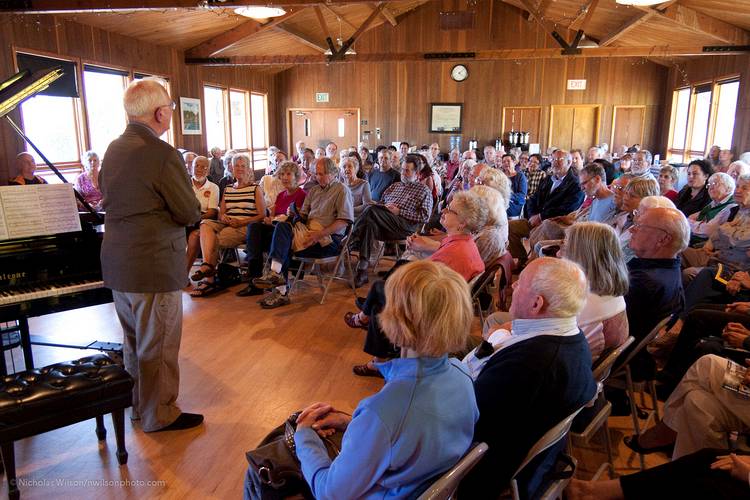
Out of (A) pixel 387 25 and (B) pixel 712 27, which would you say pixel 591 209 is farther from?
(A) pixel 387 25

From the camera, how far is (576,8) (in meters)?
10.4

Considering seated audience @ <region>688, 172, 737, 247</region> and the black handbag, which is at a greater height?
seated audience @ <region>688, 172, 737, 247</region>

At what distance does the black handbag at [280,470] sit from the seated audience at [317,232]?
3067mm

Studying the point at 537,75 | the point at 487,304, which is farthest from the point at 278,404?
the point at 537,75

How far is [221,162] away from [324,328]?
19.5 feet

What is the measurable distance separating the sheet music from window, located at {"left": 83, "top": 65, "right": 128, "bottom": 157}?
539cm

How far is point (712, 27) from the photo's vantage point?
332 inches

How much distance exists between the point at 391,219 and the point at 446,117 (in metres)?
8.83

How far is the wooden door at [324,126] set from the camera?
13.9 meters

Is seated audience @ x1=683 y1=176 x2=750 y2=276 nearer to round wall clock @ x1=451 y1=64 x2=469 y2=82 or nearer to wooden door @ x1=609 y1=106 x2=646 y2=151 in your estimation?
wooden door @ x1=609 y1=106 x2=646 y2=151

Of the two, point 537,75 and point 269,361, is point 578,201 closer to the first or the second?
point 269,361

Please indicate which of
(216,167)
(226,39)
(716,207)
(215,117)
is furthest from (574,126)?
(716,207)

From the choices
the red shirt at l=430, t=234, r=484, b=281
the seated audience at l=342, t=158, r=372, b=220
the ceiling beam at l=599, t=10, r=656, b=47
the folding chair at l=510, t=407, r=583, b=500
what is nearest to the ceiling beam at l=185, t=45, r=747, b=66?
the ceiling beam at l=599, t=10, r=656, b=47

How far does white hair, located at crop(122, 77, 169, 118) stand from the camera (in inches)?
Result: 89.0
